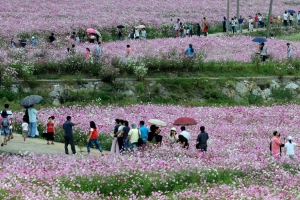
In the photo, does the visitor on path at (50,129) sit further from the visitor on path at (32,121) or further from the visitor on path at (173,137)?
the visitor on path at (173,137)

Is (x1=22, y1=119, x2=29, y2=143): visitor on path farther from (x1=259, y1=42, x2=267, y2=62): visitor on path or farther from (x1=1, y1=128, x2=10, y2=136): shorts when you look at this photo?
(x1=259, y1=42, x2=267, y2=62): visitor on path

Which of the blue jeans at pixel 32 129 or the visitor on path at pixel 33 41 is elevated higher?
the visitor on path at pixel 33 41

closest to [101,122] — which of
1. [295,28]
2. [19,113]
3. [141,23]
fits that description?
[19,113]

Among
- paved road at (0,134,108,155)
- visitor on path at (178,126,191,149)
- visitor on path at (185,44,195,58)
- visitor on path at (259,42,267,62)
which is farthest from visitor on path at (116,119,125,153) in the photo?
visitor on path at (259,42,267,62)

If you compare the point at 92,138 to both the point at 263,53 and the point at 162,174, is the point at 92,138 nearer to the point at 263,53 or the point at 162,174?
the point at 162,174

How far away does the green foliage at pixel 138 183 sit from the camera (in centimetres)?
2105

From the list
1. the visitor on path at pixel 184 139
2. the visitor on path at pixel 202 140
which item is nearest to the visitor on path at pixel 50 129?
the visitor on path at pixel 184 139

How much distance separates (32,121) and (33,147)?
6.89ft

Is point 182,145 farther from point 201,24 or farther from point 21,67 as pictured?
point 201,24

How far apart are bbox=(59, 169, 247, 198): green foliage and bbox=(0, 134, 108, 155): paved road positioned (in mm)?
5667

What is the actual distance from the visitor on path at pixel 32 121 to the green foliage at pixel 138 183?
901cm

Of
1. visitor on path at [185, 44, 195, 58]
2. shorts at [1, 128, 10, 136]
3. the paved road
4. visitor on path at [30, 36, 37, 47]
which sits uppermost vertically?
visitor on path at [30, 36, 37, 47]

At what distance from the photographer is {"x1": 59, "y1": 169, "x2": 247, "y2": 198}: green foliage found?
21.0 m

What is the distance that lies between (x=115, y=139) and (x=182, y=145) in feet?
9.13
